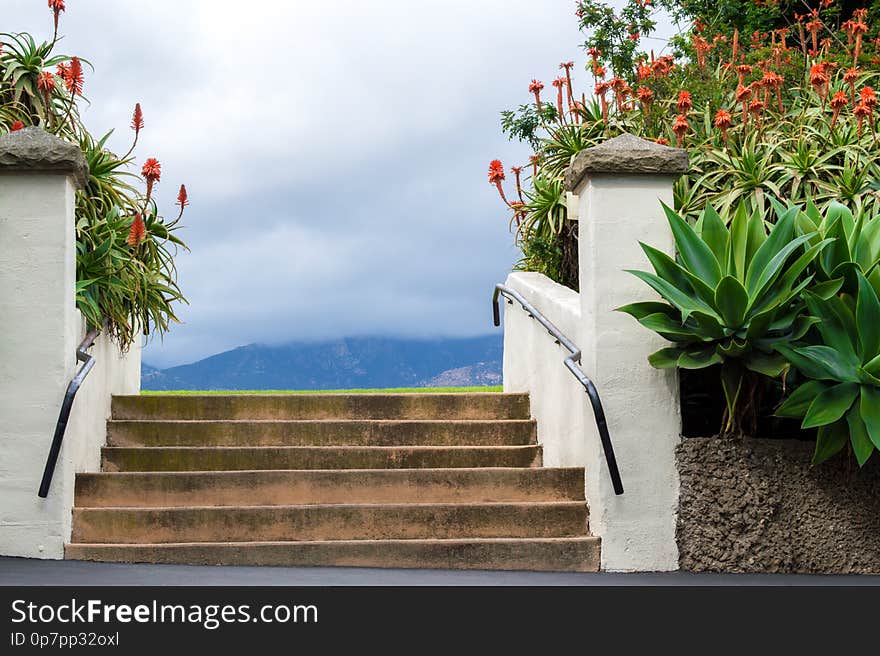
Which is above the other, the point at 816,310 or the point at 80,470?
the point at 816,310

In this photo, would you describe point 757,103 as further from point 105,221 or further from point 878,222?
point 105,221

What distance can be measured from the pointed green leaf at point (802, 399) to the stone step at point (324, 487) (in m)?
1.41

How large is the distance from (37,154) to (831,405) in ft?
16.7

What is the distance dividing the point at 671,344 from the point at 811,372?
0.85 meters

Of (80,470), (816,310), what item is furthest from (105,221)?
(816,310)

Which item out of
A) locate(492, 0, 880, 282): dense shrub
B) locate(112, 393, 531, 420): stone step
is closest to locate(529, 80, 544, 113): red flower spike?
locate(492, 0, 880, 282): dense shrub

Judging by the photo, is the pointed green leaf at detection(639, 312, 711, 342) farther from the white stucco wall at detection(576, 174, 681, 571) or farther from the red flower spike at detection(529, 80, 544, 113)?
the red flower spike at detection(529, 80, 544, 113)

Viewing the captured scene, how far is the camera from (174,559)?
21.0ft

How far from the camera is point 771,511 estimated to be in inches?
256

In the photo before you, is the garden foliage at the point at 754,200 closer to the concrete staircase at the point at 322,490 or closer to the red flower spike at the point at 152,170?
the concrete staircase at the point at 322,490

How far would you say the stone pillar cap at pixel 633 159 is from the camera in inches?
262

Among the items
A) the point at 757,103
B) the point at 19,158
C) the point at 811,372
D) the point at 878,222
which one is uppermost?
the point at 757,103

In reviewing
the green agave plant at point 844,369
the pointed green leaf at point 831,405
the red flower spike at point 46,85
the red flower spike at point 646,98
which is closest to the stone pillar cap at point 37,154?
the red flower spike at point 46,85
